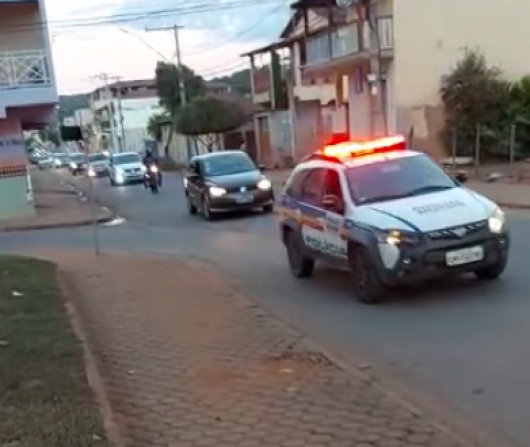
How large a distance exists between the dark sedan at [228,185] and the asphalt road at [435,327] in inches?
262

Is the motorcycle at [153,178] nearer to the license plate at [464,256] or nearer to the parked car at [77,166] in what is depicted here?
A: the license plate at [464,256]

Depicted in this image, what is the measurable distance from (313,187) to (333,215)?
102 centimetres

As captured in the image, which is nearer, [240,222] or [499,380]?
[499,380]

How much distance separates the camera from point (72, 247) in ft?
68.7

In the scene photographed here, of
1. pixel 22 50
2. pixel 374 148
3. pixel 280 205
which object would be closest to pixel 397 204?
pixel 374 148

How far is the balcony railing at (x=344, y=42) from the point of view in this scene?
117ft

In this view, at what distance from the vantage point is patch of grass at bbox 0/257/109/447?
5762mm

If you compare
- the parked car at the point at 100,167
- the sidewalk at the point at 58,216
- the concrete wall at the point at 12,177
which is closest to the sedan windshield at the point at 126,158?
the parked car at the point at 100,167

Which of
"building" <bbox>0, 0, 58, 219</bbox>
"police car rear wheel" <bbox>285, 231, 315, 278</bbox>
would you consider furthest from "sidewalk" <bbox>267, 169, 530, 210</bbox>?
"building" <bbox>0, 0, 58, 219</bbox>

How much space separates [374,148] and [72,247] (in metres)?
10.2

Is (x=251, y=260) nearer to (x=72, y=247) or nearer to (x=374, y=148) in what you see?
(x=374, y=148)

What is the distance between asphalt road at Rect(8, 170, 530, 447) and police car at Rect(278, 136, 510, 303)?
1.19 feet

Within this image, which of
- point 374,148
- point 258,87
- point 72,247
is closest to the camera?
point 374,148

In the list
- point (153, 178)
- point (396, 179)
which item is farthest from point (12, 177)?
point (396, 179)
